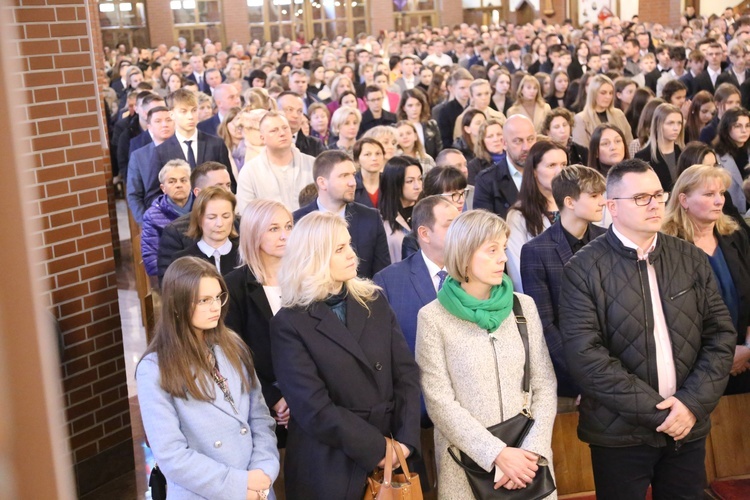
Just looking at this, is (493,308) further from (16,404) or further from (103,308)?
(16,404)

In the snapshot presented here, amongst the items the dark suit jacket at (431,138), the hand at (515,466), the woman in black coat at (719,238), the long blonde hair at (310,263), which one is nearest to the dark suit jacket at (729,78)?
the dark suit jacket at (431,138)

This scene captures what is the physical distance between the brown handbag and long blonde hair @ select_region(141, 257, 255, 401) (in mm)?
671

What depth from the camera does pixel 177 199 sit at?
666 cm

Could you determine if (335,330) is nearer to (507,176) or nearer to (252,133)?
(507,176)

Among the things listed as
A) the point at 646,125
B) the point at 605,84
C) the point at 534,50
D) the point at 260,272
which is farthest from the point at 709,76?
the point at 260,272

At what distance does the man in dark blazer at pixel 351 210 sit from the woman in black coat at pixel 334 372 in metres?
1.80

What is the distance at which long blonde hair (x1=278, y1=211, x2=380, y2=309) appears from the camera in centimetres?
368

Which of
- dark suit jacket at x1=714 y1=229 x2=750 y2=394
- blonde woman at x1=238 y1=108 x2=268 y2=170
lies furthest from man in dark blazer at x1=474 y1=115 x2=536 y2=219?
blonde woman at x1=238 y1=108 x2=268 y2=170

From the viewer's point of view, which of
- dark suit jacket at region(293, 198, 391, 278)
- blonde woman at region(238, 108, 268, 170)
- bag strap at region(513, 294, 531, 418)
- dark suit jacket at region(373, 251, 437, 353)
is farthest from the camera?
blonde woman at region(238, 108, 268, 170)

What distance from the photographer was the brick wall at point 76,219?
473 cm

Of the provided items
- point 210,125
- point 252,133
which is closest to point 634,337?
point 252,133

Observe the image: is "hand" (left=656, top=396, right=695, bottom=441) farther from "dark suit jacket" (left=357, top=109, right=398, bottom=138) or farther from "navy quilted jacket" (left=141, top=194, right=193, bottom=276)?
"dark suit jacket" (left=357, top=109, right=398, bottom=138)

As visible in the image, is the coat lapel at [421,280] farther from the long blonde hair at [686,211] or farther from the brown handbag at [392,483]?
the long blonde hair at [686,211]

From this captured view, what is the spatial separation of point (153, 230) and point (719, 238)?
12.7 feet
